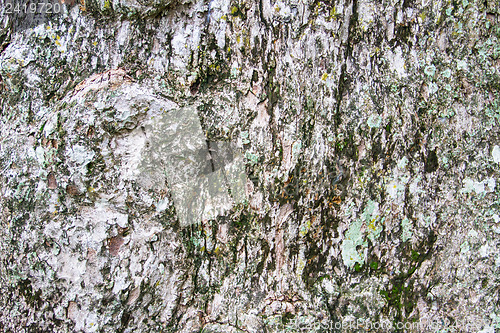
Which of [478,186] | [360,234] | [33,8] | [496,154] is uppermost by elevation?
[33,8]

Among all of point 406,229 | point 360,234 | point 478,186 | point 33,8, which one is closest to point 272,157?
point 360,234

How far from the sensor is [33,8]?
4.06ft

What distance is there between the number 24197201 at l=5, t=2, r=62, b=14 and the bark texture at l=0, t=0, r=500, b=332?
0.17 feet

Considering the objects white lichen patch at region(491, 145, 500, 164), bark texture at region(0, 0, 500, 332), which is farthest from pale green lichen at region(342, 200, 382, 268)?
white lichen patch at region(491, 145, 500, 164)

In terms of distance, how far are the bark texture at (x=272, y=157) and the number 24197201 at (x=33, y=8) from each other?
Answer: 0.17 ft

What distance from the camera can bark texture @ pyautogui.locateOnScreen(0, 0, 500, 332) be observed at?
3.77 ft

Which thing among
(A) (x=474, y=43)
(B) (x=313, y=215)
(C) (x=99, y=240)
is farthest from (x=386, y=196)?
(C) (x=99, y=240)

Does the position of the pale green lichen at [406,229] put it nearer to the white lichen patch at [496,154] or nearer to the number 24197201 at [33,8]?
the white lichen patch at [496,154]

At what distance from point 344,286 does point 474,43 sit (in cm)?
108

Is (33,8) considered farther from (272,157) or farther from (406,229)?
(406,229)

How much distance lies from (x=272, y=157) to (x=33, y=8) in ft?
3.64

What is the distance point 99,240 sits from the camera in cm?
111

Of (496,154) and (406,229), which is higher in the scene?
(496,154)

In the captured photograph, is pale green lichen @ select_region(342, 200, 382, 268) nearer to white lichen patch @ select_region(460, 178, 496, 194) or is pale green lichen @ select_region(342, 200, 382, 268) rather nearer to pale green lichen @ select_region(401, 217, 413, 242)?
pale green lichen @ select_region(401, 217, 413, 242)
